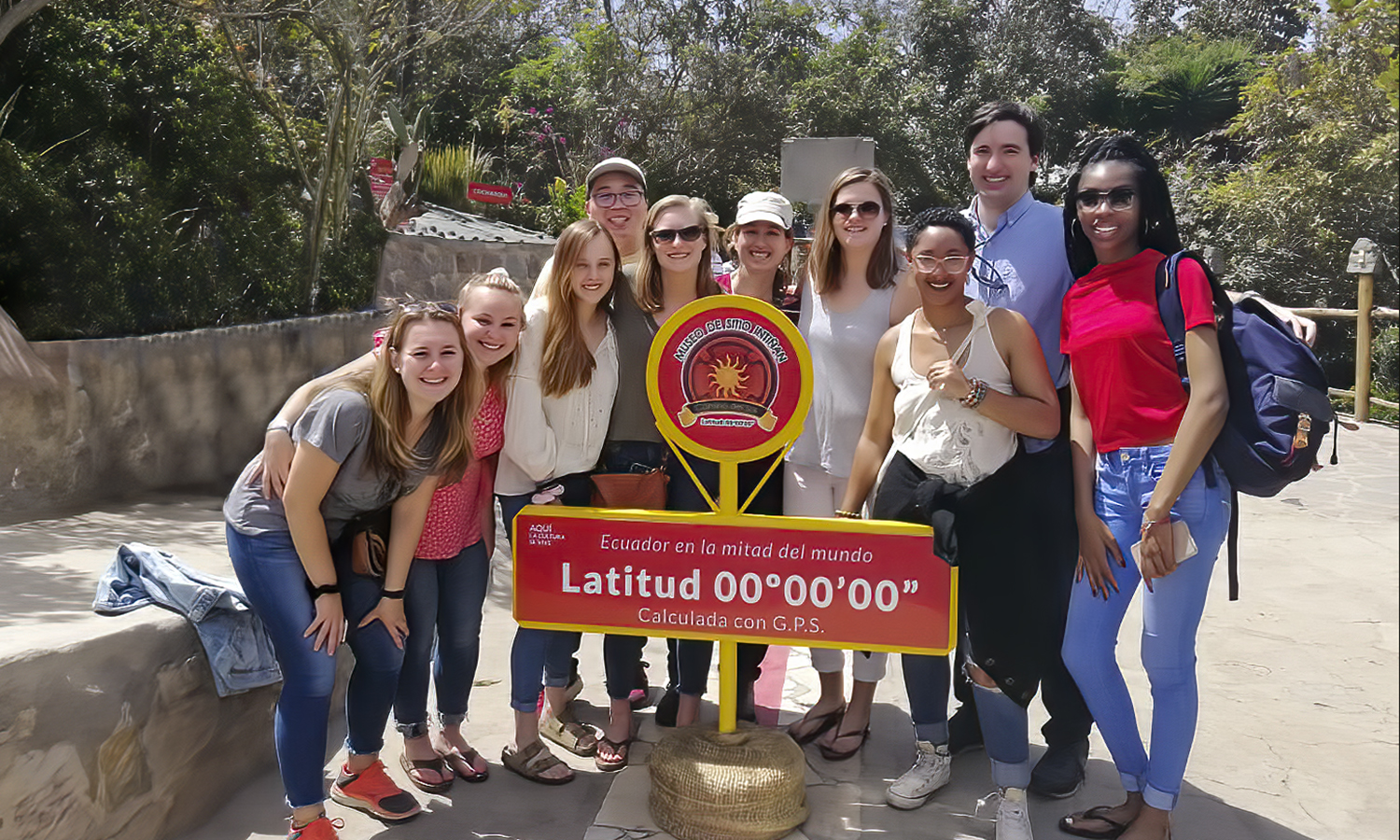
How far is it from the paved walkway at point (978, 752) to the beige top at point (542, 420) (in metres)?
0.97

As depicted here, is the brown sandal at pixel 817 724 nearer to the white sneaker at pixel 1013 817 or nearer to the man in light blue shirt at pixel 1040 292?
the man in light blue shirt at pixel 1040 292

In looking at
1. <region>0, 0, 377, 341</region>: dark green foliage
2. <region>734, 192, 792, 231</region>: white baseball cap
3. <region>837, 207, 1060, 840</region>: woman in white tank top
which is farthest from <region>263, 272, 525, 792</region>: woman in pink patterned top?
<region>0, 0, 377, 341</region>: dark green foliage

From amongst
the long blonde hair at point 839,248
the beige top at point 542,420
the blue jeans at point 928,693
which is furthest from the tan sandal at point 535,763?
the long blonde hair at point 839,248

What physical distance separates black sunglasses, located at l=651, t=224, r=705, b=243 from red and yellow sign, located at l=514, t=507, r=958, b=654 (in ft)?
2.82

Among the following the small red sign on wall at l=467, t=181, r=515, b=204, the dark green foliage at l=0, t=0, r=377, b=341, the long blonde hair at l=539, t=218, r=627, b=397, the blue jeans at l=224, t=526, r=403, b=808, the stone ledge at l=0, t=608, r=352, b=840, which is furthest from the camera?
the small red sign on wall at l=467, t=181, r=515, b=204

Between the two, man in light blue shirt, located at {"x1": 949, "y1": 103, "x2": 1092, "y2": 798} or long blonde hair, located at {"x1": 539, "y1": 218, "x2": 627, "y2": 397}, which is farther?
long blonde hair, located at {"x1": 539, "y1": 218, "x2": 627, "y2": 397}


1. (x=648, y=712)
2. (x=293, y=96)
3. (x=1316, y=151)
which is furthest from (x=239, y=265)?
(x=1316, y=151)

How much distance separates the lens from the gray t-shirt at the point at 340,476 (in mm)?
2533

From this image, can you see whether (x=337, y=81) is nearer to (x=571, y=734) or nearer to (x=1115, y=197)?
(x=571, y=734)

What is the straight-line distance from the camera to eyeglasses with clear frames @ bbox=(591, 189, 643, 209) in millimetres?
3484

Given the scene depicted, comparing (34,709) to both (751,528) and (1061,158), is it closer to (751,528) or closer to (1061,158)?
(751,528)

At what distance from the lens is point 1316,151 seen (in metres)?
13.4

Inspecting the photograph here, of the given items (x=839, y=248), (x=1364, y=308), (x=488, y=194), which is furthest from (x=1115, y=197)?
(x=488, y=194)

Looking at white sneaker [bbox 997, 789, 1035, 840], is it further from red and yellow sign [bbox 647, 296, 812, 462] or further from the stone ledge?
the stone ledge
